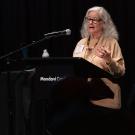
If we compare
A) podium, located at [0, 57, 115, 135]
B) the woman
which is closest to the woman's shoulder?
the woman

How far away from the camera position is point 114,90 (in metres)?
3.61

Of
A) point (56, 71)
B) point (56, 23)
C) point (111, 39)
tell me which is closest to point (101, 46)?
point (111, 39)

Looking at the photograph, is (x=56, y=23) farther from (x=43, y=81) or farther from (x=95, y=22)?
(x=43, y=81)

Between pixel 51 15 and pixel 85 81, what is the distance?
1721 millimetres

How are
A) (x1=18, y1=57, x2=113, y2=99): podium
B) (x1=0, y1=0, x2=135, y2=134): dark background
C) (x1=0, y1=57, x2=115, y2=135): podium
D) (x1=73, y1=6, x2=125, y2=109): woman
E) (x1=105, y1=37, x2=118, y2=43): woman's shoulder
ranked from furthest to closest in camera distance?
(x1=0, y1=0, x2=135, y2=134): dark background, (x1=105, y1=37, x2=118, y2=43): woman's shoulder, (x1=73, y1=6, x2=125, y2=109): woman, (x1=18, y1=57, x2=113, y2=99): podium, (x1=0, y1=57, x2=115, y2=135): podium

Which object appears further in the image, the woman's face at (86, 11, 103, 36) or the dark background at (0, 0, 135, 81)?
the dark background at (0, 0, 135, 81)

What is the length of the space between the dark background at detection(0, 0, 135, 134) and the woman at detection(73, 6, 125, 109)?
0.80 metres

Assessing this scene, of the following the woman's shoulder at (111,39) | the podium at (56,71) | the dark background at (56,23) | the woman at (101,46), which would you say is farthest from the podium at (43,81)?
the dark background at (56,23)

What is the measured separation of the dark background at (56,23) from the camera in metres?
4.63

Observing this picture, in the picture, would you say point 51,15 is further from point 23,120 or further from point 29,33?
point 23,120

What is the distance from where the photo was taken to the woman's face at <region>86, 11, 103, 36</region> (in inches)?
149

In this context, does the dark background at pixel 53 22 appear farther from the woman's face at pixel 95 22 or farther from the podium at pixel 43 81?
the podium at pixel 43 81

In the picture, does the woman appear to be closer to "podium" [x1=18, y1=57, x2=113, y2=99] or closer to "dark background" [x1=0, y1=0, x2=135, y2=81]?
"podium" [x1=18, y1=57, x2=113, y2=99]

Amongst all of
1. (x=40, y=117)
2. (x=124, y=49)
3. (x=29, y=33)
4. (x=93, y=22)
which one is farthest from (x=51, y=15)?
(x=40, y=117)
